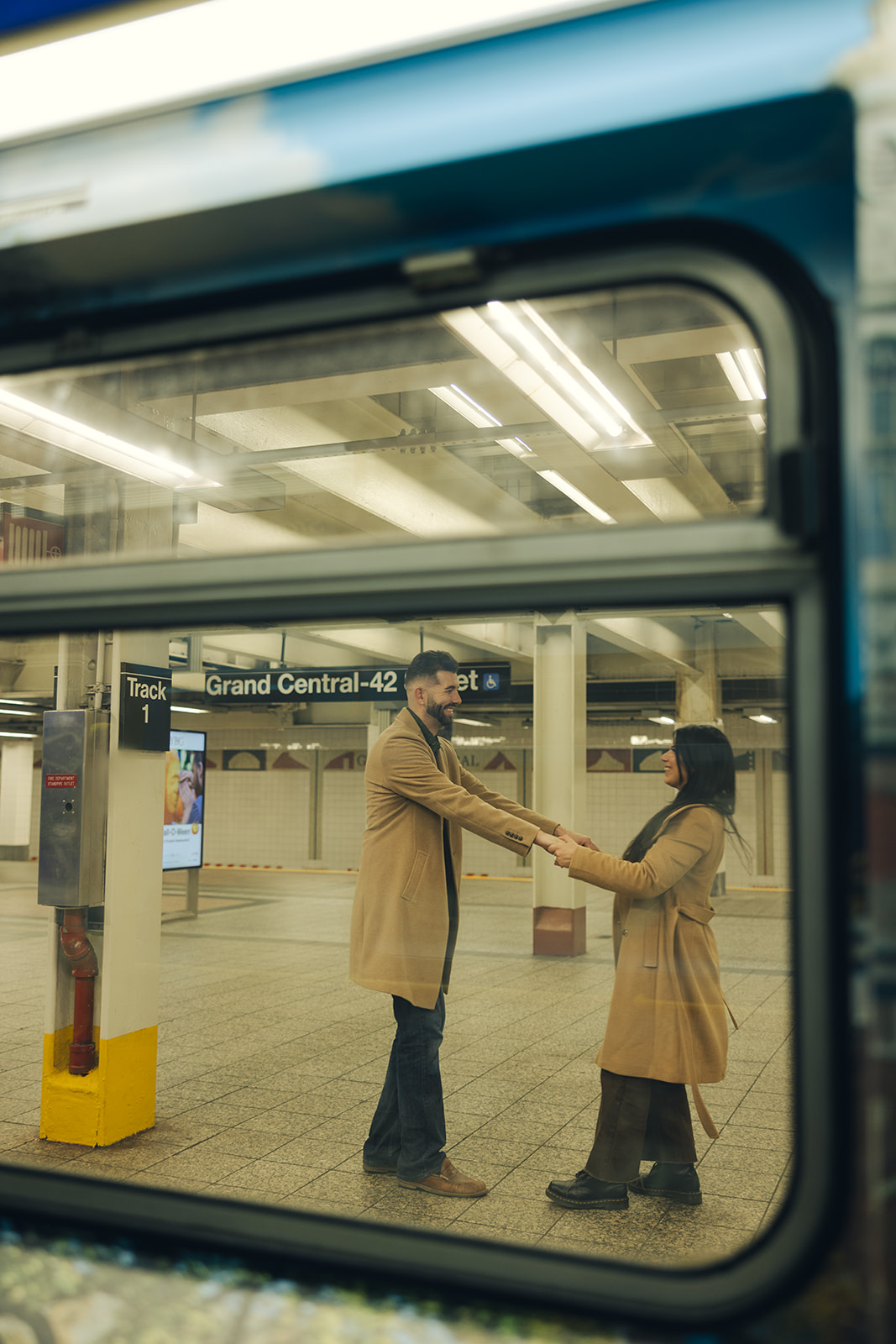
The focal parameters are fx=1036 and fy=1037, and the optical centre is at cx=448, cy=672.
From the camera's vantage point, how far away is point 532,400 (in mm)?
1902

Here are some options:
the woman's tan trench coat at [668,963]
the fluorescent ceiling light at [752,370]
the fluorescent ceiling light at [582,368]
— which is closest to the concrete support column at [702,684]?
the woman's tan trench coat at [668,963]

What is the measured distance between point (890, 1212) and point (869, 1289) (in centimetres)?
8

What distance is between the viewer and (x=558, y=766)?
27.5ft

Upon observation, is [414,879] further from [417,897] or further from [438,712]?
[438,712]

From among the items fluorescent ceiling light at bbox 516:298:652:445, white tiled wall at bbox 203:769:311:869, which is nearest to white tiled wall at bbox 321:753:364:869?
white tiled wall at bbox 203:769:311:869

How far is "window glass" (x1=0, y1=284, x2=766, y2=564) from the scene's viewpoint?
1.20 m

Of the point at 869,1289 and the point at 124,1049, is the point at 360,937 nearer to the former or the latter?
the point at 124,1049

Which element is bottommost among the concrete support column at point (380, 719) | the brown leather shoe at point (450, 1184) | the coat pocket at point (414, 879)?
the brown leather shoe at point (450, 1184)

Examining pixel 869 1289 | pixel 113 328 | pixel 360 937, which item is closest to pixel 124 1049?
pixel 360 937

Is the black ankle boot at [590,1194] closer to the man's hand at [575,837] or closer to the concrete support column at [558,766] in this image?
the man's hand at [575,837]

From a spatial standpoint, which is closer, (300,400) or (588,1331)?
(588,1331)

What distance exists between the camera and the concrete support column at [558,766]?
8.27m

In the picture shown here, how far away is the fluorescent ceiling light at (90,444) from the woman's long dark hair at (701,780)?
190 cm

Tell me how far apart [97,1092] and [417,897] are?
1434 mm
